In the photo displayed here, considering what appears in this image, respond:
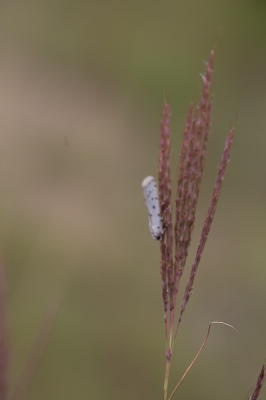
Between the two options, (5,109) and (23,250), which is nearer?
(23,250)

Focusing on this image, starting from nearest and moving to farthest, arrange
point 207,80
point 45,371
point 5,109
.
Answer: point 207,80
point 45,371
point 5,109

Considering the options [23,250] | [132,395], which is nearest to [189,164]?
[132,395]

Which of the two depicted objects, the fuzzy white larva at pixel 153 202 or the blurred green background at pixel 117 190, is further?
the blurred green background at pixel 117 190

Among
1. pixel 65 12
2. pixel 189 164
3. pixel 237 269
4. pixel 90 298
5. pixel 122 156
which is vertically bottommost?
pixel 90 298

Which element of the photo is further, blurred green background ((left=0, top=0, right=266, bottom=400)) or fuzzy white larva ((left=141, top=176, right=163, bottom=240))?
blurred green background ((left=0, top=0, right=266, bottom=400))

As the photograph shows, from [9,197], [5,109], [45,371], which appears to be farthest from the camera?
[5,109]

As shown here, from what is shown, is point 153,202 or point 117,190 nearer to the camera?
point 153,202

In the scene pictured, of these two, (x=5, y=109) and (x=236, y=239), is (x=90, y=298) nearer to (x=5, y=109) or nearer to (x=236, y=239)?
(x=236, y=239)

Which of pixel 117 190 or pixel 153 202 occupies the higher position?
pixel 153 202
